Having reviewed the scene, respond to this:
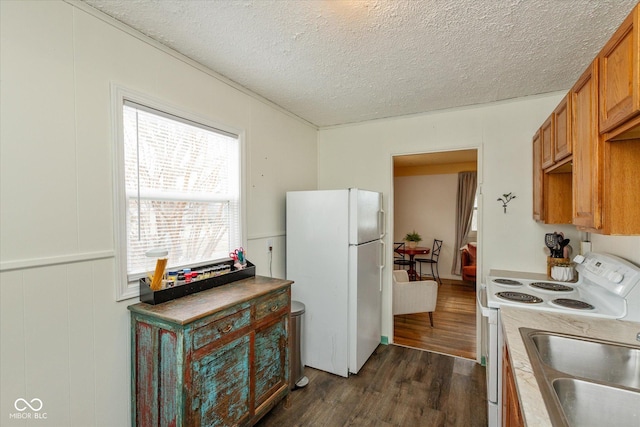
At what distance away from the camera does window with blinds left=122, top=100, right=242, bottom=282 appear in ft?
5.69

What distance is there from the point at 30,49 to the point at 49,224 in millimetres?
789

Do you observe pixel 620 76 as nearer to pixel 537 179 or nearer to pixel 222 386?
pixel 537 179

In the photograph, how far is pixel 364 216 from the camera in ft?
8.89

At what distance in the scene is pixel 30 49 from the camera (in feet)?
4.31

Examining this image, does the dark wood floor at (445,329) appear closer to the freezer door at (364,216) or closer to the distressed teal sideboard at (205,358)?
the freezer door at (364,216)

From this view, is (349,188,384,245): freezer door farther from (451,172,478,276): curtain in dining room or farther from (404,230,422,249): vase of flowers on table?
(451,172,478,276): curtain in dining room

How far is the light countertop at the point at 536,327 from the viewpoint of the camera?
0.90 m

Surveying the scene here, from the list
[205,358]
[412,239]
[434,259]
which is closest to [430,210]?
[412,239]

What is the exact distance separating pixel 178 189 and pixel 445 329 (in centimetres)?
339

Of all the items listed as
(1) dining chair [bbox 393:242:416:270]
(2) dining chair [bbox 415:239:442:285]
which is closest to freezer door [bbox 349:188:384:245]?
(1) dining chair [bbox 393:242:416:270]

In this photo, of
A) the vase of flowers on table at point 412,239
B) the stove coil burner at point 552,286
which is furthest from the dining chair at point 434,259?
the stove coil burner at point 552,286

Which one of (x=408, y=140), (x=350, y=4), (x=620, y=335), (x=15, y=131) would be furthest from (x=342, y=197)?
(x=15, y=131)

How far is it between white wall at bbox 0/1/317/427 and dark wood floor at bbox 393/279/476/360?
109 inches

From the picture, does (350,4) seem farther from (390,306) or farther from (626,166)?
(390,306)
